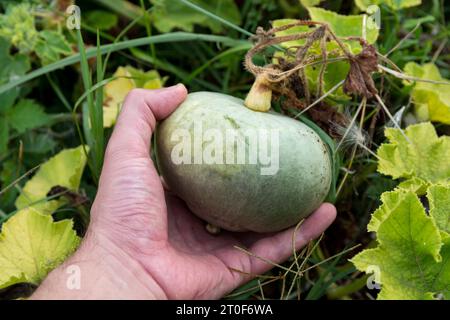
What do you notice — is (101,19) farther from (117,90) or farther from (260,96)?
(260,96)

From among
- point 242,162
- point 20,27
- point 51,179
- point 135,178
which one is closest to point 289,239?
point 242,162

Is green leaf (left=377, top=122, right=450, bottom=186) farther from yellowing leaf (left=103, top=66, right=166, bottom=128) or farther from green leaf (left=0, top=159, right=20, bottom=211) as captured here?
green leaf (left=0, top=159, right=20, bottom=211)

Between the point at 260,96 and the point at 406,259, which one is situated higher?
the point at 260,96

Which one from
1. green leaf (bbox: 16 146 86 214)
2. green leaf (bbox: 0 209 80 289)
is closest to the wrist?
green leaf (bbox: 0 209 80 289)

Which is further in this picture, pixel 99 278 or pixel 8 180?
pixel 8 180

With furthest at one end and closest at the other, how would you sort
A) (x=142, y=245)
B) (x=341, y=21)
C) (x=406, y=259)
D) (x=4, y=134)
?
1. (x=4, y=134)
2. (x=341, y=21)
3. (x=142, y=245)
4. (x=406, y=259)

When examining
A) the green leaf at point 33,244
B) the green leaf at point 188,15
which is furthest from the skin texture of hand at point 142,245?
the green leaf at point 188,15
